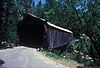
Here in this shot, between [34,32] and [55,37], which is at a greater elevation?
[34,32]

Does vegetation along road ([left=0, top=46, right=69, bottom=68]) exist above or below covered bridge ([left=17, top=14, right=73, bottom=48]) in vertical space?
below

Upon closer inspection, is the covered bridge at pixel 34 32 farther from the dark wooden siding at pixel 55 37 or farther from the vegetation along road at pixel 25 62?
the vegetation along road at pixel 25 62

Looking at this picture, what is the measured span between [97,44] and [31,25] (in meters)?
11.3

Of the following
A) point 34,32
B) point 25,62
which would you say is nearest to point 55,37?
point 34,32

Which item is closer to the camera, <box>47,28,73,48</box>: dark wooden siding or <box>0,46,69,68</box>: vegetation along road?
<box>0,46,69,68</box>: vegetation along road

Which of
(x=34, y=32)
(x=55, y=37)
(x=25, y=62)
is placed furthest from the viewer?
(x=55, y=37)

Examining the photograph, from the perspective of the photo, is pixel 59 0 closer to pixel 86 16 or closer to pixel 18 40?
pixel 86 16

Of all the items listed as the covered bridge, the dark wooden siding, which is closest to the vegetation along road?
the dark wooden siding

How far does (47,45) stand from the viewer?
2670 cm

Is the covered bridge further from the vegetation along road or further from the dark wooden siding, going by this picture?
the vegetation along road

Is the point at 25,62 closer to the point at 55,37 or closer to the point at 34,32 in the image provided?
the point at 34,32

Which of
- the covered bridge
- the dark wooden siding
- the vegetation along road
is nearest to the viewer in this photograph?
the vegetation along road

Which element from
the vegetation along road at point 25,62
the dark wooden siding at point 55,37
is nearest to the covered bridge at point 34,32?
the dark wooden siding at point 55,37

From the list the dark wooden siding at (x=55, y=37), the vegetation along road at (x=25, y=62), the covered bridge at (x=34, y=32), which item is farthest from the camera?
the covered bridge at (x=34, y=32)
